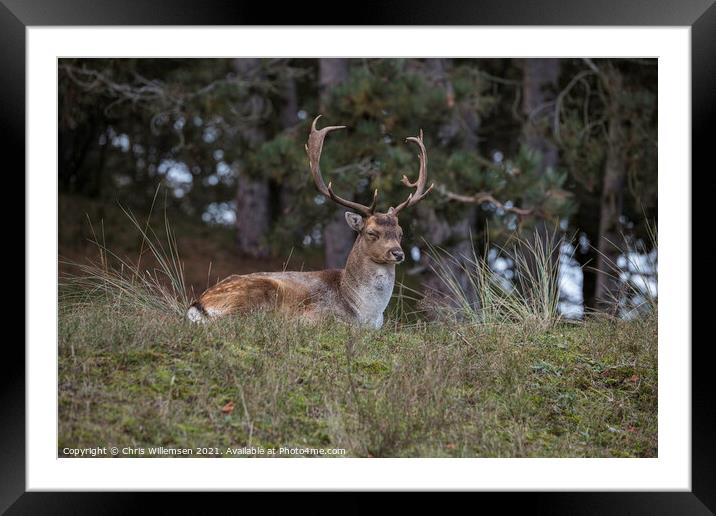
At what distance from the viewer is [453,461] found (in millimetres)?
5148

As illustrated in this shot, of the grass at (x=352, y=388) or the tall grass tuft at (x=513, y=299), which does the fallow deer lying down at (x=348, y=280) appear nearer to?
the tall grass tuft at (x=513, y=299)

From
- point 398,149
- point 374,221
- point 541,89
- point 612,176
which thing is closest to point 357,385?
point 374,221

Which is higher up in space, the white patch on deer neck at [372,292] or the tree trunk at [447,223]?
the tree trunk at [447,223]

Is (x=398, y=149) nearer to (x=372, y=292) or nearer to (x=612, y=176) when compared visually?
(x=372, y=292)

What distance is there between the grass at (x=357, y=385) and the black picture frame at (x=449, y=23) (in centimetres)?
33

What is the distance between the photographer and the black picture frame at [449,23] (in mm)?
5004

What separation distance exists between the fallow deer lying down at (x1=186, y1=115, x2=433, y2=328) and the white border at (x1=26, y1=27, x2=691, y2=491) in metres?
2.17

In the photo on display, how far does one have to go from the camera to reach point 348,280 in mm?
7953

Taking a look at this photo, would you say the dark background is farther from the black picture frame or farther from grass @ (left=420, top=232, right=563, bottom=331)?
the black picture frame

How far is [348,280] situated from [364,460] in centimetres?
296

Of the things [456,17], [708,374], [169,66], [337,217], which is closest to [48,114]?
[456,17]

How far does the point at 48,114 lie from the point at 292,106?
1194 centimetres

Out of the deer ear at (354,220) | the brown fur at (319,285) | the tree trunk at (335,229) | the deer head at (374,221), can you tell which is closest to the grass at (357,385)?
the brown fur at (319,285)

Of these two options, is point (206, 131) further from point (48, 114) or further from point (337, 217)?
point (48, 114)
